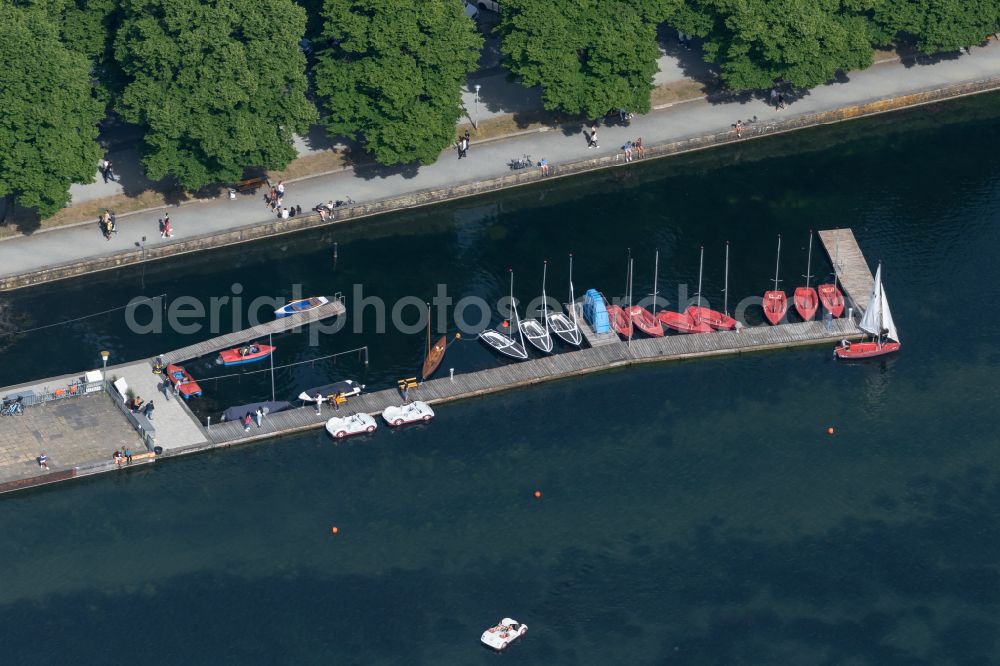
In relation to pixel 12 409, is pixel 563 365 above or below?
below

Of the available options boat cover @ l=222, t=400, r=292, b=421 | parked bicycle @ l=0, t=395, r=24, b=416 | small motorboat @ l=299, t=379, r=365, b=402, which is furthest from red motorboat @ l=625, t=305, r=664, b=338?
parked bicycle @ l=0, t=395, r=24, b=416

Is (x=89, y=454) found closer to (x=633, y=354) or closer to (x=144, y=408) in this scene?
(x=144, y=408)

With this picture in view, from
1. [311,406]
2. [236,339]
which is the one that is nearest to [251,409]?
[311,406]

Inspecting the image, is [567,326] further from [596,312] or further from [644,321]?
[644,321]

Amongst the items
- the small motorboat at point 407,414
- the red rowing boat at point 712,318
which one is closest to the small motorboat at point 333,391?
the small motorboat at point 407,414

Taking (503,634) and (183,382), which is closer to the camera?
(503,634)

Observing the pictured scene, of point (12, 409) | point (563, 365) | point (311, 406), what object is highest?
point (12, 409)

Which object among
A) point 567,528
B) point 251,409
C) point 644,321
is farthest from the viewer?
point 644,321

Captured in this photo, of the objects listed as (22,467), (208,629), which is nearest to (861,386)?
(208,629)
